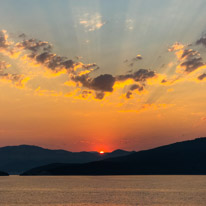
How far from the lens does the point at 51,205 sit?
160 m

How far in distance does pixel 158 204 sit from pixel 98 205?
1078 inches

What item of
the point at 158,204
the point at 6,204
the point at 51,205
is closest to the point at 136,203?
the point at 158,204

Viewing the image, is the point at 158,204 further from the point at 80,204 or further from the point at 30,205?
the point at 30,205

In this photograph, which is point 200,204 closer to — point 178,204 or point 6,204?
point 178,204

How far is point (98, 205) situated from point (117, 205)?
8369mm

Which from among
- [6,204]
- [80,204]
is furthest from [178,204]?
[6,204]

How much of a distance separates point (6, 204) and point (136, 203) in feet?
192

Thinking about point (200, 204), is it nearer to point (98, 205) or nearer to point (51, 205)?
point (98, 205)

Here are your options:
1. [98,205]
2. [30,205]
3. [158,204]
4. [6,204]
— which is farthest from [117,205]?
[6,204]

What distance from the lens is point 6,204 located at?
16575cm

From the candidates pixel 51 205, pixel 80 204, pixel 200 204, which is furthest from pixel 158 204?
pixel 51 205

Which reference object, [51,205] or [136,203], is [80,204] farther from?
[136,203]

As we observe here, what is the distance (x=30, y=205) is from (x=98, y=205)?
30.2 meters

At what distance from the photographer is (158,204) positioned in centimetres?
16438
